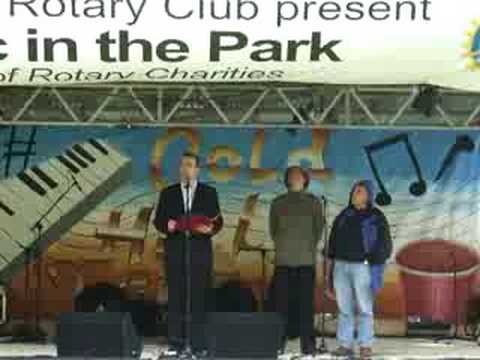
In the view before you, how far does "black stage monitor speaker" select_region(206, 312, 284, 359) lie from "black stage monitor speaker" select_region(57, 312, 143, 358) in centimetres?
69

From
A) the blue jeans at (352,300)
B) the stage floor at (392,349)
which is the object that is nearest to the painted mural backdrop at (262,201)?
the stage floor at (392,349)

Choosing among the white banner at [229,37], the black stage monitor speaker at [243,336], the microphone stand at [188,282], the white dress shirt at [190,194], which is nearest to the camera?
the white banner at [229,37]

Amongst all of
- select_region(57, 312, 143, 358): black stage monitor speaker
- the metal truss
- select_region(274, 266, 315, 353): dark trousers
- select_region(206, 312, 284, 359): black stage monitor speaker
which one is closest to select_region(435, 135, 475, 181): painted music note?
the metal truss

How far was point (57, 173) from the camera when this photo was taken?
450 inches

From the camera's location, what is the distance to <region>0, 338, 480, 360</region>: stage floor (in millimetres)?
9897

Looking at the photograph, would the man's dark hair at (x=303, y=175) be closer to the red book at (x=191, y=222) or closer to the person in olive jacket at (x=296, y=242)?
the person in olive jacket at (x=296, y=242)

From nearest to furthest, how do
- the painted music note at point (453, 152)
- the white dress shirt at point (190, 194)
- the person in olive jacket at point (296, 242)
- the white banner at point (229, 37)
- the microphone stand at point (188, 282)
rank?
the white banner at point (229, 37) → the microphone stand at point (188, 282) → the white dress shirt at point (190, 194) → the person in olive jacket at point (296, 242) → the painted music note at point (453, 152)

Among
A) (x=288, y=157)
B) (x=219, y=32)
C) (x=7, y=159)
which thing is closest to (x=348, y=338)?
(x=288, y=157)

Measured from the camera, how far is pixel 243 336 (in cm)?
921

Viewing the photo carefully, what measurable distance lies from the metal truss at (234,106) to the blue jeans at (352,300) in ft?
3.96

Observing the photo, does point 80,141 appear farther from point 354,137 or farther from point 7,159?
point 354,137

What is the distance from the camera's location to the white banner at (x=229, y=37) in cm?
866

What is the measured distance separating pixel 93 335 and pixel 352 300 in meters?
2.16

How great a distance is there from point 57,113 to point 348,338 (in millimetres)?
3185
